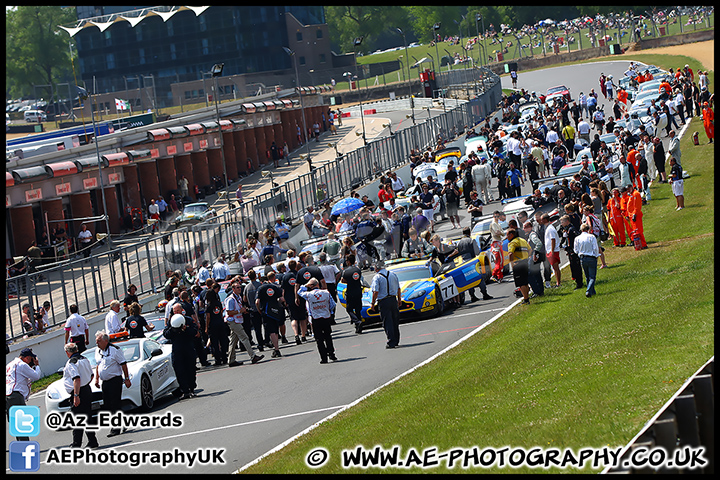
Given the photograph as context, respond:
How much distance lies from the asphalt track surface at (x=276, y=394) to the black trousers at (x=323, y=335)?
30cm

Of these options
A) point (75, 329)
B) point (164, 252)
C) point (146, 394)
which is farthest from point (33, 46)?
point (146, 394)

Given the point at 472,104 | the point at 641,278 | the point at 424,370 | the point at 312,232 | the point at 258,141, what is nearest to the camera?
the point at 424,370

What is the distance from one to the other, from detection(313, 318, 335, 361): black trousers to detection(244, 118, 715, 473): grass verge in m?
2.52

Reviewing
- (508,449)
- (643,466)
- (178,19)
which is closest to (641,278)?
(508,449)

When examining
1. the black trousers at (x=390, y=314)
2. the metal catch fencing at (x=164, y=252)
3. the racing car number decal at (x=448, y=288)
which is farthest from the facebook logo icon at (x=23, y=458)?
the metal catch fencing at (x=164, y=252)

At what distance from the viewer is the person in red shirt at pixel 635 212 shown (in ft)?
70.2

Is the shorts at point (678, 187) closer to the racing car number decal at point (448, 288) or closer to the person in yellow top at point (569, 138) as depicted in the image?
the racing car number decal at point (448, 288)

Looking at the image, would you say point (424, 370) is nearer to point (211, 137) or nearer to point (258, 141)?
point (211, 137)

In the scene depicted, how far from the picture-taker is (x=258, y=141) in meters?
72.4

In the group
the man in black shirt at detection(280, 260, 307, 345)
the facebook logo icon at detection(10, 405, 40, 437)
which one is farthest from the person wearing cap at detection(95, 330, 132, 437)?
the man in black shirt at detection(280, 260, 307, 345)

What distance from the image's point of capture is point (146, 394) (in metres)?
15.9

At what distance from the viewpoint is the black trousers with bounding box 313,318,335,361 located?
16.8m

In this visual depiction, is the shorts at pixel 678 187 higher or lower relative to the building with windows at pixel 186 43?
lower

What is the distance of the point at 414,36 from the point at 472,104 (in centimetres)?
12101
